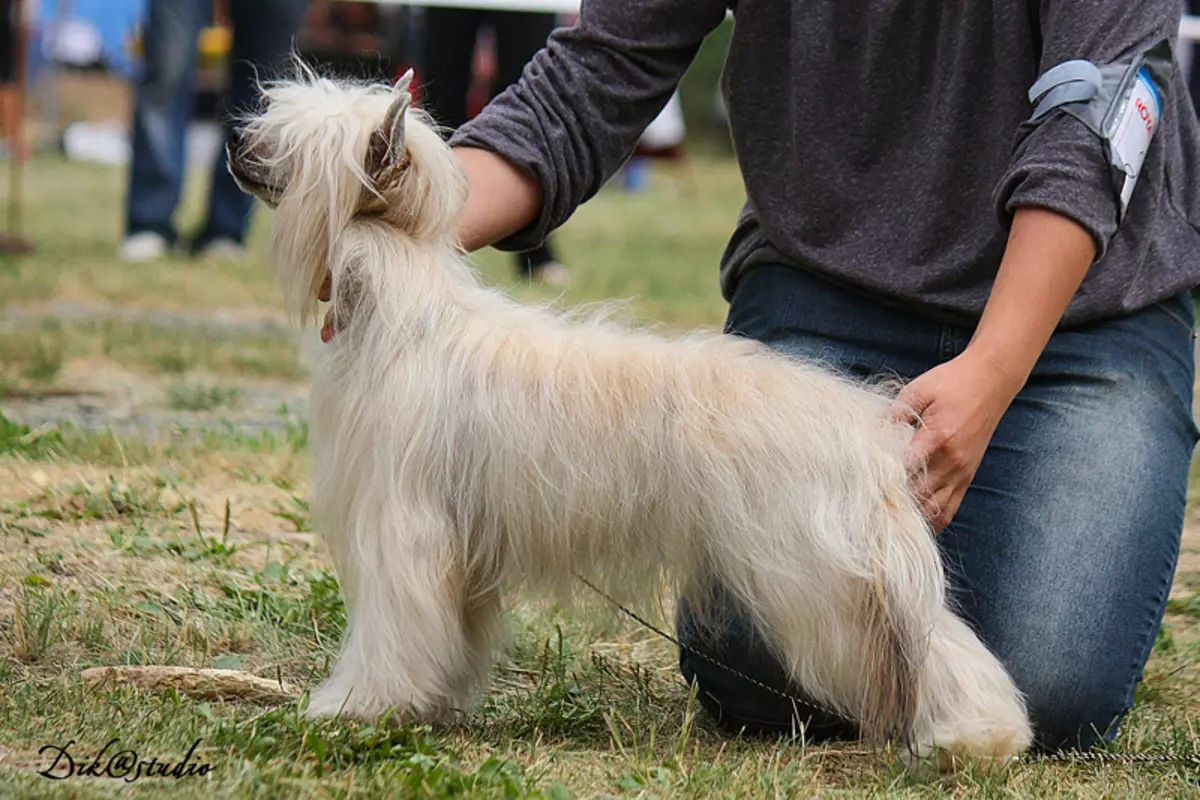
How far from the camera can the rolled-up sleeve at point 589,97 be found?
7.36 ft

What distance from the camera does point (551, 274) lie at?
5.99 meters

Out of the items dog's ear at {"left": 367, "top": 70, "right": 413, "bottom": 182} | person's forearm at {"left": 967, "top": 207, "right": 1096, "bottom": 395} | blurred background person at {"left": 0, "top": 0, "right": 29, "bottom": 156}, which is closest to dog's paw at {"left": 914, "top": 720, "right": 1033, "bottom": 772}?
person's forearm at {"left": 967, "top": 207, "right": 1096, "bottom": 395}

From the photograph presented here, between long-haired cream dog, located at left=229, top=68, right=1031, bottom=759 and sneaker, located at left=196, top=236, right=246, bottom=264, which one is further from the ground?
long-haired cream dog, located at left=229, top=68, right=1031, bottom=759

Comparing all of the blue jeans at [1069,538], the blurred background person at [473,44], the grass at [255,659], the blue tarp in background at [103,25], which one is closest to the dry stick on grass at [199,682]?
the grass at [255,659]

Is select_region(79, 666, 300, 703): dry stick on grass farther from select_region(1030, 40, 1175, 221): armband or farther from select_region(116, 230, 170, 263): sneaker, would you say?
select_region(116, 230, 170, 263): sneaker

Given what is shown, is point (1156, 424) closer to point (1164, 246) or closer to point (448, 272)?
point (1164, 246)

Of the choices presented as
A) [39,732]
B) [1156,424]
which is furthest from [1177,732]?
[39,732]

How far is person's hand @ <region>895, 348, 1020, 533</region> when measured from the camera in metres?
1.82

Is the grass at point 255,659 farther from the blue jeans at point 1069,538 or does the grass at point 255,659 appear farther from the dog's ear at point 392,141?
the dog's ear at point 392,141

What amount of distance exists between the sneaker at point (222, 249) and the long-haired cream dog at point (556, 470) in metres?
4.72

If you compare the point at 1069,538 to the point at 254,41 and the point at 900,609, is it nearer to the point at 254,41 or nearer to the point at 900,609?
the point at 900,609

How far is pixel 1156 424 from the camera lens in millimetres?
2244

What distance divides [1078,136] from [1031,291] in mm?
217

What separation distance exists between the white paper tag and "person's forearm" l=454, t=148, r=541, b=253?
2.62ft
